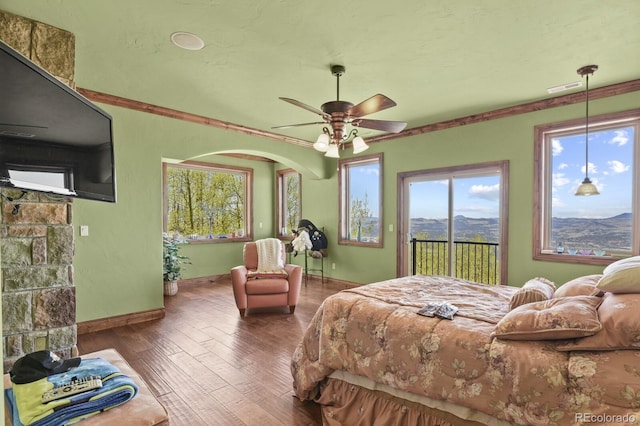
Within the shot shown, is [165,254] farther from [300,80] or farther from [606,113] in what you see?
[606,113]

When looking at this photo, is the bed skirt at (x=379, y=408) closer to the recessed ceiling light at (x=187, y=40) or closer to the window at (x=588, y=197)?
the recessed ceiling light at (x=187, y=40)

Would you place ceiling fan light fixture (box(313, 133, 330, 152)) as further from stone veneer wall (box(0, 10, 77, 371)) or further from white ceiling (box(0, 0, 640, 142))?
stone veneer wall (box(0, 10, 77, 371))

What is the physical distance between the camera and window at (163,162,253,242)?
249 inches

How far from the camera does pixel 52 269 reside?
236 cm

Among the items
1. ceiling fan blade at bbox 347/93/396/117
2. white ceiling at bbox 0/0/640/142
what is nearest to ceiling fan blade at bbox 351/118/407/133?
ceiling fan blade at bbox 347/93/396/117

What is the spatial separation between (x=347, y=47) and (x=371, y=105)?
1.70 feet

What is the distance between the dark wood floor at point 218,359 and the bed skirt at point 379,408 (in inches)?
6.1

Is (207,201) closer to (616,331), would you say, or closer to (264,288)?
(264,288)

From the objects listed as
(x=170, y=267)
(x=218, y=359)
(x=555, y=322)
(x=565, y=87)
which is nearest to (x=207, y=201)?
(x=170, y=267)

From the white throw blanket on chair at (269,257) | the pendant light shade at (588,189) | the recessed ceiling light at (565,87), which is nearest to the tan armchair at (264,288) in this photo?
the white throw blanket on chair at (269,257)

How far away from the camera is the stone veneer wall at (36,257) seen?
222cm

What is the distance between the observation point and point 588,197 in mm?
3809

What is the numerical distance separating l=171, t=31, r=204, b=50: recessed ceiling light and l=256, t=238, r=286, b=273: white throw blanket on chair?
2747mm
